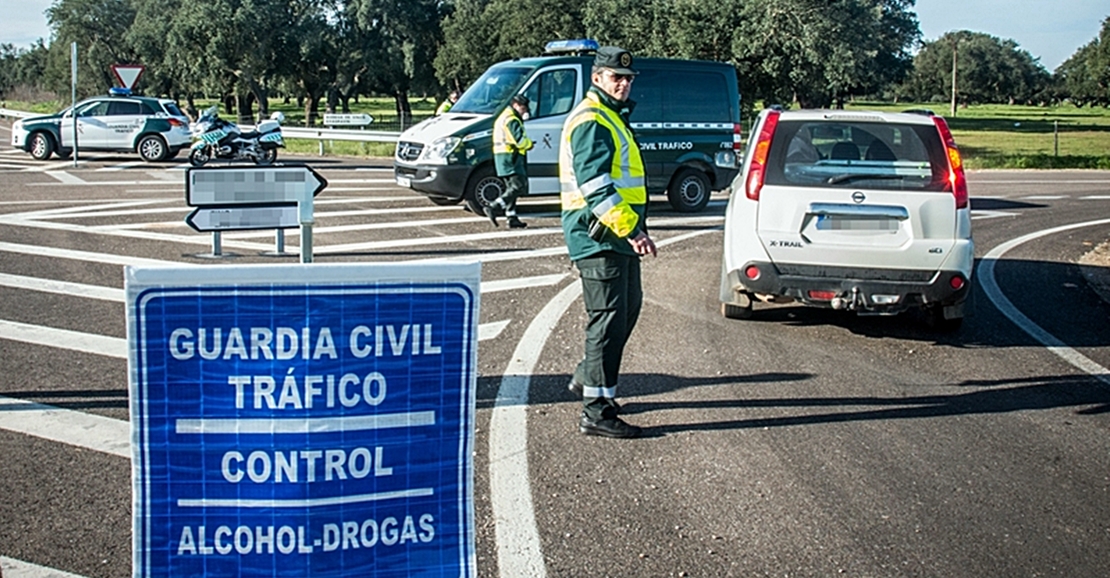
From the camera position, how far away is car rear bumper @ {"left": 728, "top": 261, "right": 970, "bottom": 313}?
25.9 feet

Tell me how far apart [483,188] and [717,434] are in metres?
9.61

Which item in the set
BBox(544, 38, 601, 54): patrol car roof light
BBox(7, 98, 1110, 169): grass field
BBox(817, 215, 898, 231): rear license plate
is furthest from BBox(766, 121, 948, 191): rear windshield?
BBox(544, 38, 601, 54): patrol car roof light

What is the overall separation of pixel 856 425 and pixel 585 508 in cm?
210

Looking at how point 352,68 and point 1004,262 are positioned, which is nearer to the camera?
point 1004,262

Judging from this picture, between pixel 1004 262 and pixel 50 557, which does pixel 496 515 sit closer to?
pixel 50 557

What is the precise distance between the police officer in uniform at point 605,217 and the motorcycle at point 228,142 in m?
18.9

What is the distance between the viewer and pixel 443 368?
266 centimetres

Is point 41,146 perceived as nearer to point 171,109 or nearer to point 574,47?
point 171,109

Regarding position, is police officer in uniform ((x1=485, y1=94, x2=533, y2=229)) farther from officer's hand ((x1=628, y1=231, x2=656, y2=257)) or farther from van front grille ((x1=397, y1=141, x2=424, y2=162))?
officer's hand ((x1=628, y1=231, x2=656, y2=257))

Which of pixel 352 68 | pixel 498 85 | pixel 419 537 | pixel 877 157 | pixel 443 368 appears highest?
pixel 352 68

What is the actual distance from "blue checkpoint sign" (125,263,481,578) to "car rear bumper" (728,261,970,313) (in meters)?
5.67

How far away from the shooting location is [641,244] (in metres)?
5.69

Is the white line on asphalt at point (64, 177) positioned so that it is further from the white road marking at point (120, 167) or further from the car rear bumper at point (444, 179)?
the car rear bumper at point (444, 179)

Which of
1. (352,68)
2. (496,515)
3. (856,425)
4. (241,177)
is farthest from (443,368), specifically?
(352,68)
